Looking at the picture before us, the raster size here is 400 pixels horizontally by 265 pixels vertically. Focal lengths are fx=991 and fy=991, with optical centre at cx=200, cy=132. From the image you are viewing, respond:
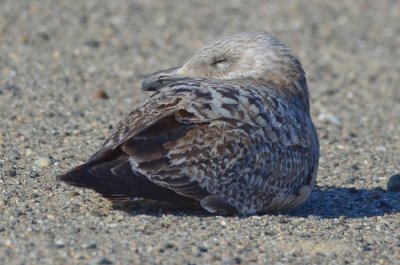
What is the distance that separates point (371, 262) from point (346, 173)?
2745mm

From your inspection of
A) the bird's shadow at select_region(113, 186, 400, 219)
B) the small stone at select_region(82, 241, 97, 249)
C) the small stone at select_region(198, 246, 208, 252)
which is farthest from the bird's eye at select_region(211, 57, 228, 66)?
the small stone at select_region(82, 241, 97, 249)

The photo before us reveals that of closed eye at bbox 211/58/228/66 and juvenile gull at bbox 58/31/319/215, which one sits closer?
juvenile gull at bbox 58/31/319/215

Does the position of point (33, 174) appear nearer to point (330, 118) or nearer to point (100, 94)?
point (100, 94)

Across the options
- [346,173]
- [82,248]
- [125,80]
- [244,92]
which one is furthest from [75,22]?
Answer: [82,248]

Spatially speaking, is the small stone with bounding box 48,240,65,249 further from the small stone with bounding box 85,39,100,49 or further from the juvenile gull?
the small stone with bounding box 85,39,100,49

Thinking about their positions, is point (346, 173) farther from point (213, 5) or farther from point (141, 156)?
point (213, 5)

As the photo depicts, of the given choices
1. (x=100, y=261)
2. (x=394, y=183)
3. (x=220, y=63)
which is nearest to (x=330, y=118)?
(x=394, y=183)

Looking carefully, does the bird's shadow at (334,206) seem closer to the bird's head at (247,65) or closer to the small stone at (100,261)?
the bird's head at (247,65)

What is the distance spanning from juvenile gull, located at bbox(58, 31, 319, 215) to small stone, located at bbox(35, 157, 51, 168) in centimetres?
108

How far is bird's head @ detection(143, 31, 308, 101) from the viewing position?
7.89m

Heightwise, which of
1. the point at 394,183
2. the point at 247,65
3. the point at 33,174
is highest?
the point at 247,65

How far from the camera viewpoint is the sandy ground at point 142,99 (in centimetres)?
603

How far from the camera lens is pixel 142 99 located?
11227 millimetres

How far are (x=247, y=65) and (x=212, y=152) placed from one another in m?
1.63
